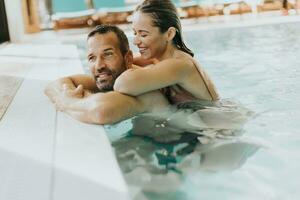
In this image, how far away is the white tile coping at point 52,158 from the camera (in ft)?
5.11

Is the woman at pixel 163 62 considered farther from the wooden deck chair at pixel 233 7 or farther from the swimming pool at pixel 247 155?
the wooden deck chair at pixel 233 7

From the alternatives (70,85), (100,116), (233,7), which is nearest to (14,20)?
(233,7)

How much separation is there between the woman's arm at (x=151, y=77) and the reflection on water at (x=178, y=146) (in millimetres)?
210

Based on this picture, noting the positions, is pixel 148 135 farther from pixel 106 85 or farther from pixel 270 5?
pixel 270 5

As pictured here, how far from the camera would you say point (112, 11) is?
10.6 m

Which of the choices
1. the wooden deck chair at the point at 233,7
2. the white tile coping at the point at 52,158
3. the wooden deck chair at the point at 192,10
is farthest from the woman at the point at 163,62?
the wooden deck chair at the point at 233,7

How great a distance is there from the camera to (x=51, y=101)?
3078 mm

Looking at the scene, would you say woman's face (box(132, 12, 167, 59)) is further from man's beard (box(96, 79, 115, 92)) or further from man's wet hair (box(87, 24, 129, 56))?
man's beard (box(96, 79, 115, 92))

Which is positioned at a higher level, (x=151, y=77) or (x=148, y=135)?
(x=151, y=77)

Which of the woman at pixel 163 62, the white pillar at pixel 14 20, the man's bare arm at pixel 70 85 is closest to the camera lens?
the woman at pixel 163 62

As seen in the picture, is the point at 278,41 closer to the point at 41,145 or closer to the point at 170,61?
the point at 170,61

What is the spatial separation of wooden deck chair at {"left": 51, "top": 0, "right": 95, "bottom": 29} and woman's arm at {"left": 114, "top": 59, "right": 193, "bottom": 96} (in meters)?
8.05

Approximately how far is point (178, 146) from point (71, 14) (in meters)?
→ 8.62

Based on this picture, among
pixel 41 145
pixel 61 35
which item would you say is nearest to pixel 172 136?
pixel 41 145
